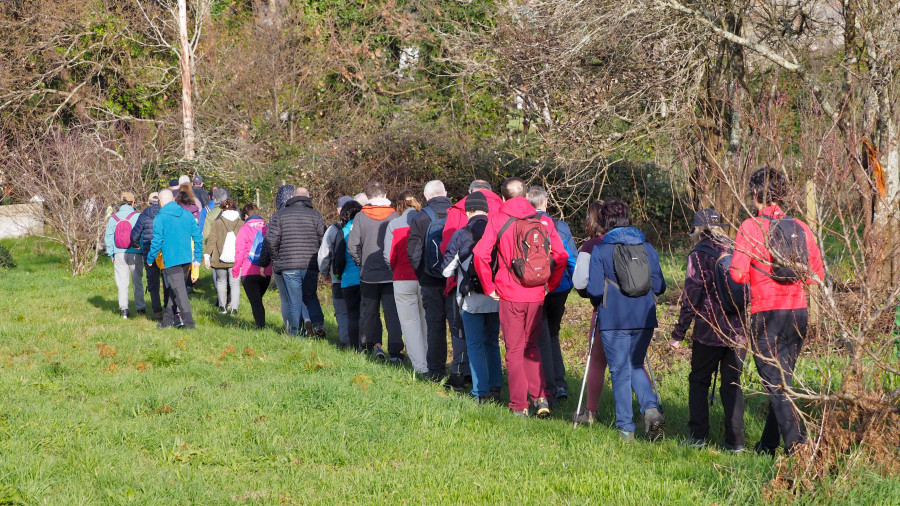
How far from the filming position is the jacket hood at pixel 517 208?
23.6 ft

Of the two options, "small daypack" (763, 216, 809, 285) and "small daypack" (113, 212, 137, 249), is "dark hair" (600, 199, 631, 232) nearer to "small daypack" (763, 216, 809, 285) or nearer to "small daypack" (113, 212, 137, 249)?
"small daypack" (763, 216, 809, 285)

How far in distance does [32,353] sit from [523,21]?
27.2 ft

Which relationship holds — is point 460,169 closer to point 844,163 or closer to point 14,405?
point 14,405

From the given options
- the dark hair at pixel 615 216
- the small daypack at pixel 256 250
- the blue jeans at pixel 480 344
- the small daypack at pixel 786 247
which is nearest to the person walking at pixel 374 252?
the blue jeans at pixel 480 344

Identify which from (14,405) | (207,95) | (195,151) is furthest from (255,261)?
(207,95)

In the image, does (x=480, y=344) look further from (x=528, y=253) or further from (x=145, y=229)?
(x=145, y=229)

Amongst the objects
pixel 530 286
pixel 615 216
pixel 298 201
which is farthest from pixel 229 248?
pixel 615 216

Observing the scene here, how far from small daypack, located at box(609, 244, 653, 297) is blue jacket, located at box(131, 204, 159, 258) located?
7.25 meters

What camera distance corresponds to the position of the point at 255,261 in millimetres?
11281

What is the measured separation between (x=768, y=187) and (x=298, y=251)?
6364 millimetres

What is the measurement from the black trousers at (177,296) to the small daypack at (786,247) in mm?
7755

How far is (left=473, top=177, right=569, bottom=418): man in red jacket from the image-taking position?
721cm

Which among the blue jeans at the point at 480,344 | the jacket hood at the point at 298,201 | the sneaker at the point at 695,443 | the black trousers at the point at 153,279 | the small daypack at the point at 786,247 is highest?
the jacket hood at the point at 298,201

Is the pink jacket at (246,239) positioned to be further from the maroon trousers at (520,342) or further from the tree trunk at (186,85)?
the tree trunk at (186,85)
